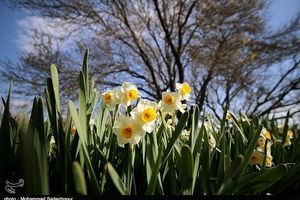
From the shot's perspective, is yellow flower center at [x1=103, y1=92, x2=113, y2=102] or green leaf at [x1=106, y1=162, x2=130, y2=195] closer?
green leaf at [x1=106, y1=162, x2=130, y2=195]

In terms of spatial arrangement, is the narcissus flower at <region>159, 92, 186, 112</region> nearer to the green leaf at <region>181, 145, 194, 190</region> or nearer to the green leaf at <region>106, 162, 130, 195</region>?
the green leaf at <region>181, 145, 194, 190</region>

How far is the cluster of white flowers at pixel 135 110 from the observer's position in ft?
3.29

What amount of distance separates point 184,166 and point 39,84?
43.4 ft

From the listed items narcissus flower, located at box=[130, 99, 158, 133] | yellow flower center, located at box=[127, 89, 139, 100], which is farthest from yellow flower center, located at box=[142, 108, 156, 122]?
yellow flower center, located at box=[127, 89, 139, 100]

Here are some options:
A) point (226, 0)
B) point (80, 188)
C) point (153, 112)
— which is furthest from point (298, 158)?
point (226, 0)

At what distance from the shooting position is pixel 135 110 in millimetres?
1085

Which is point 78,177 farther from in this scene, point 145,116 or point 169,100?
point 169,100

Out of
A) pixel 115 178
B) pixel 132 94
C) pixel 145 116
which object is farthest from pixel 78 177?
pixel 132 94

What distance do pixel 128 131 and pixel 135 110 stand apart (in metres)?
0.10

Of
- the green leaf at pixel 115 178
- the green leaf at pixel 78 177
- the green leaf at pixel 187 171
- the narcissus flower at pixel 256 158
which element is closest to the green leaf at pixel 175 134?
the green leaf at pixel 187 171

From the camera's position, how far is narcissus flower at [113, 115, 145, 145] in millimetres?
988

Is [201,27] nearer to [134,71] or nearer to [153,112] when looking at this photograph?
[134,71]

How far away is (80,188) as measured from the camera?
65cm

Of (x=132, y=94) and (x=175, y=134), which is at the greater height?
(x=132, y=94)
